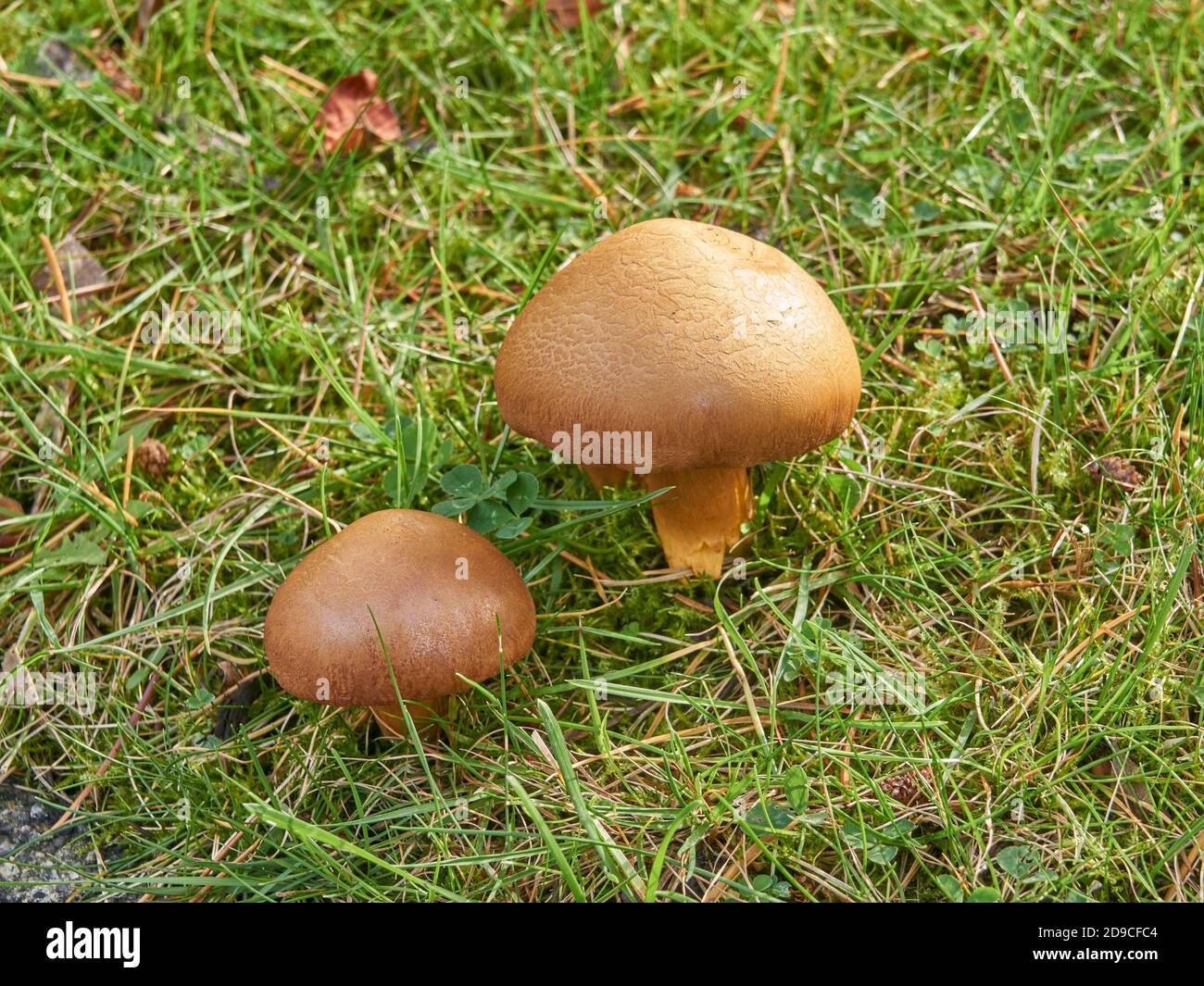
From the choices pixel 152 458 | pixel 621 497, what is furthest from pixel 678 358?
pixel 152 458

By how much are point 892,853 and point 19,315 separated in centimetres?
362

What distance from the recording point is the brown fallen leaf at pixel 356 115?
4395 mm

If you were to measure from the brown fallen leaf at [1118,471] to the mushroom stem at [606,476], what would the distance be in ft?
4.83

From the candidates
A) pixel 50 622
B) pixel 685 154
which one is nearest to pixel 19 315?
pixel 50 622

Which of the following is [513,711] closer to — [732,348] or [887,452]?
[732,348]

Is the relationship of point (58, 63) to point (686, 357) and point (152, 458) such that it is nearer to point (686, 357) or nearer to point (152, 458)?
point (152, 458)

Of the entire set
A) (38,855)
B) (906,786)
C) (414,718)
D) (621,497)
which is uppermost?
(621,497)

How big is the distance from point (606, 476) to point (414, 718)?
0.97 meters

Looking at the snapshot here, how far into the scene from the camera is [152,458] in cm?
373

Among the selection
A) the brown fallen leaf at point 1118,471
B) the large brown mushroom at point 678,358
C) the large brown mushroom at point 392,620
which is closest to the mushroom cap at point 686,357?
the large brown mushroom at point 678,358

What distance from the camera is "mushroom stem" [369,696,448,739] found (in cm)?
305

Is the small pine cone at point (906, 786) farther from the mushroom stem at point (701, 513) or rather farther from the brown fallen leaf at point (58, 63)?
the brown fallen leaf at point (58, 63)

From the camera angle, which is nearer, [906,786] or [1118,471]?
[906,786]

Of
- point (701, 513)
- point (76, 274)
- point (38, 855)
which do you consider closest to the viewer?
point (38, 855)
